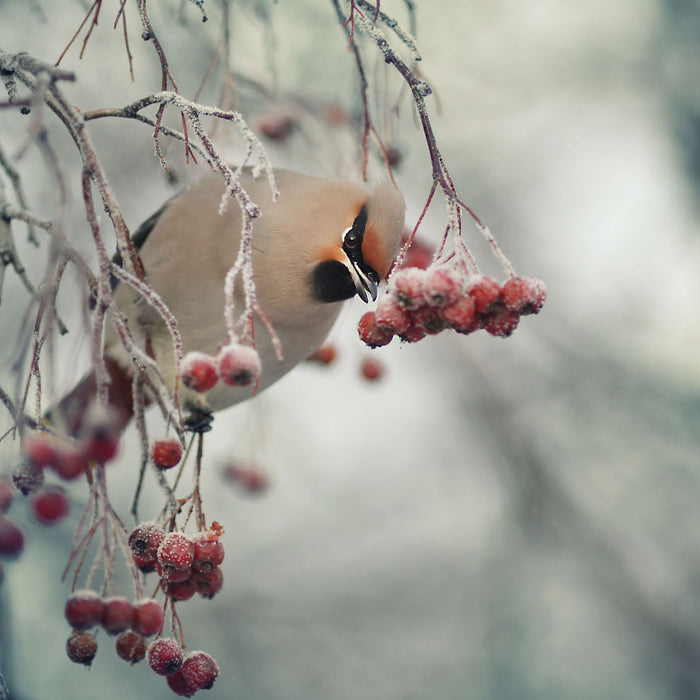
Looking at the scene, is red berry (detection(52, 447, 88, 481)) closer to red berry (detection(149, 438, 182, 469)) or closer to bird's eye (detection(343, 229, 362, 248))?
red berry (detection(149, 438, 182, 469))

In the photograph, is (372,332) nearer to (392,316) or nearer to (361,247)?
(392,316)

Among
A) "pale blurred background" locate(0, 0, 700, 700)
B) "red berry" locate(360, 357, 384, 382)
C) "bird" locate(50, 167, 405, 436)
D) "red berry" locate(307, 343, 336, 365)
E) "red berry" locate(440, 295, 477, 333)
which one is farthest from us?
"pale blurred background" locate(0, 0, 700, 700)

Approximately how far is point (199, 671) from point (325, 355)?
1.69 m

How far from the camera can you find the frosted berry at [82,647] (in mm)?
1494

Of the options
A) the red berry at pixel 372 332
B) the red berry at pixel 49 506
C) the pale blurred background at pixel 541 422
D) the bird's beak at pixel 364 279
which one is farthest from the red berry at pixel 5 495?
the pale blurred background at pixel 541 422

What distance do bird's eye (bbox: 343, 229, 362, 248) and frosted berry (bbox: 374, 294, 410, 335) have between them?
862 mm

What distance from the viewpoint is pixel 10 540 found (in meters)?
1.22

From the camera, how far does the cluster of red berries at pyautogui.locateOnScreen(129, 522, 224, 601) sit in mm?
1502

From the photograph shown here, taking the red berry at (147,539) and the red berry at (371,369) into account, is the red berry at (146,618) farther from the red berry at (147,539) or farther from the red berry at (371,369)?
the red berry at (371,369)

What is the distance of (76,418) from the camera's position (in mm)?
2441

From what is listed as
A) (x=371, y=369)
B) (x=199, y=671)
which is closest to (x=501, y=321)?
(x=199, y=671)

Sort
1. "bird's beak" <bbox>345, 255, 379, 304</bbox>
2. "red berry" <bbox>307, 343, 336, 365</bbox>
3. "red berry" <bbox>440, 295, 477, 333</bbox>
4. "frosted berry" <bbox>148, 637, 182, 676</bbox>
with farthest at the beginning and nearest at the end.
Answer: "red berry" <bbox>307, 343, 336, 365</bbox> → "bird's beak" <bbox>345, 255, 379, 304</bbox> → "frosted berry" <bbox>148, 637, 182, 676</bbox> → "red berry" <bbox>440, 295, 477, 333</bbox>

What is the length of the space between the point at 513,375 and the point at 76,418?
11.9 ft

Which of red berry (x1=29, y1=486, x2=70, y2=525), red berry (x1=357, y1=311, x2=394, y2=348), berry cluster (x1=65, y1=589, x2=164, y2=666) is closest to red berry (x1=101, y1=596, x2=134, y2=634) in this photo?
berry cluster (x1=65, y1=589, x2=164, y2=666)
